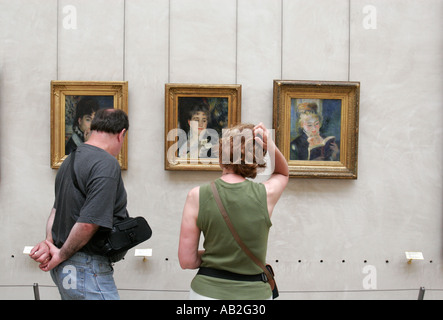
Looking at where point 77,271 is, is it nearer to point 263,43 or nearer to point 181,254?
point 181,254

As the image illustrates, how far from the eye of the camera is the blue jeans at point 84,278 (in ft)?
9.69

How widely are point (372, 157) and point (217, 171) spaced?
1823 mm

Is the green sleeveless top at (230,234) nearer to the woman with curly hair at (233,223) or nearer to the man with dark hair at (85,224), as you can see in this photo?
the woman with curly hair at (233,223)

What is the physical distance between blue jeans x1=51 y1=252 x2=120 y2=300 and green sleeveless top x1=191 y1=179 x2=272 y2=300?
817 mm

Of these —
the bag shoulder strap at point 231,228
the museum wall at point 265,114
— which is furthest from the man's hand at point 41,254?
the museum wall at point 265,114

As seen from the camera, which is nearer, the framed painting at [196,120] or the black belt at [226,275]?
the black belt at [226,275]

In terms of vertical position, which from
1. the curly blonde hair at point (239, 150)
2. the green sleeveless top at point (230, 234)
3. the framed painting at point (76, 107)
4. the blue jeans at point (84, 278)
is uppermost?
the framed painting at point (76, 107)

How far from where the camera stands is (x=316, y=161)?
4730 millimetres

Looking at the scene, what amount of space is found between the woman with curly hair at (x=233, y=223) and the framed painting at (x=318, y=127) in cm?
205

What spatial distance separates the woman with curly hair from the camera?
2555 millimetres

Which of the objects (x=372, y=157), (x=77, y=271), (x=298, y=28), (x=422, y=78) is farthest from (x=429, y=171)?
(x=77, y=271)

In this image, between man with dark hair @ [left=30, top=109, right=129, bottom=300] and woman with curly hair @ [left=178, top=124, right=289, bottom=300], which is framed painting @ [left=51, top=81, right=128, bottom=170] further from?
woman with curly hair @ [left=178, top=124, right=289, bottom=300]

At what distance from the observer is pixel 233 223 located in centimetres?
254

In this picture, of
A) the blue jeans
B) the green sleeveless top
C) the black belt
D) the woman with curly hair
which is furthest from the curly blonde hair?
the blue jeans
